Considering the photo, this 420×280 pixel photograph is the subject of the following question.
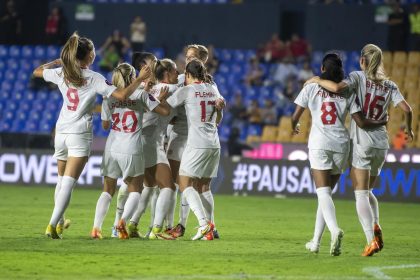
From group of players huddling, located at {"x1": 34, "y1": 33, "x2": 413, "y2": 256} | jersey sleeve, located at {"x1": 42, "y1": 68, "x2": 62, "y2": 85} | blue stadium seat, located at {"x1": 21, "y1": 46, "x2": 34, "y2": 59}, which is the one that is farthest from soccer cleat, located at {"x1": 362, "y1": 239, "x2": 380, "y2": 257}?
blue stadium seat, located at {"x1": 21, "y1": 46, "x2": 34, "y2": 59}

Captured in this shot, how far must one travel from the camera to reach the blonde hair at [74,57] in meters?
10.8

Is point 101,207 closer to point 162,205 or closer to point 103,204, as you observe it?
point 103,204

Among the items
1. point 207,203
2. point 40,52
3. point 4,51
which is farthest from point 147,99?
point 4,51

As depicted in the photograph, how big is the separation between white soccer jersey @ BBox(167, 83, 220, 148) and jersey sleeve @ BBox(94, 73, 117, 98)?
0.79m

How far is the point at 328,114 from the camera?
33.7ft

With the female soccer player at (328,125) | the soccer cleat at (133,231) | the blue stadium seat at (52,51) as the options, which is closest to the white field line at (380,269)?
→ the female soccer player at (328,125)

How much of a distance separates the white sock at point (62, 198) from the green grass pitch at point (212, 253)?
0.28m

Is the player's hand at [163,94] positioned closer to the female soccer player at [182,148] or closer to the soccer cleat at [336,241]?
the female soccer player at [182,148]

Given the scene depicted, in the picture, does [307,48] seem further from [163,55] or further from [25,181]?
[25,181]

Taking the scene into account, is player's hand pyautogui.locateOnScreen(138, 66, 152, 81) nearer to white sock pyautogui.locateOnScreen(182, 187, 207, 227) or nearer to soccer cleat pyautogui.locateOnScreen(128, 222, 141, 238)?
white sock pyautogui.locateOnScreen(182, 187, 207, 227)

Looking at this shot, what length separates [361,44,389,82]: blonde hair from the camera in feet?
33.6

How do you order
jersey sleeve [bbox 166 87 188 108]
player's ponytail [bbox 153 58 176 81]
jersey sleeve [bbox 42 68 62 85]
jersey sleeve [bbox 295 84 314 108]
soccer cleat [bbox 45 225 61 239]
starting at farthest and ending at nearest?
player's ponytail [bbox 153 58 176 81]
jersey sleeve [bbox 166 87 188 108]
jersey sleeve [bbox 42 68 62 85]
soccer cleat [bbox 45 225 61 239]
jersey sleeve [bbox 295 84 314 108]

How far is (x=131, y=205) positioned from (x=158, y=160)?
73cm

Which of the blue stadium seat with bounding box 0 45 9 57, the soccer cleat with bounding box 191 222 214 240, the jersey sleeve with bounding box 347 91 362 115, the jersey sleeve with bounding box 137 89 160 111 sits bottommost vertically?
the soccer cleat with bounding box 191 222 214 240
